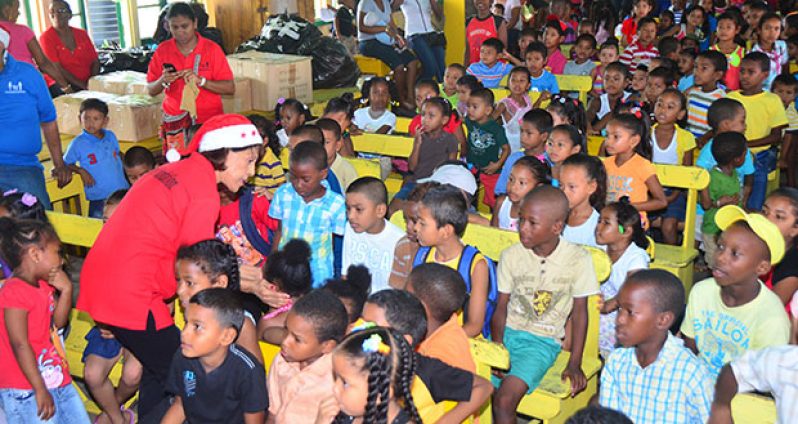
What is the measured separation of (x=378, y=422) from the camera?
280 centimetres

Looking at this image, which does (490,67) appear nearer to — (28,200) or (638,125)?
(638,125)

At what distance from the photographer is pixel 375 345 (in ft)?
9.02

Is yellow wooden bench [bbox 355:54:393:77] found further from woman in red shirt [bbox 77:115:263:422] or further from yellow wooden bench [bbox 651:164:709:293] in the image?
woman in red shirt [bbox 77:115:263:422]

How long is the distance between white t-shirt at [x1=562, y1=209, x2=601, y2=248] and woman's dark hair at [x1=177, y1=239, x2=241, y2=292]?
1.94m

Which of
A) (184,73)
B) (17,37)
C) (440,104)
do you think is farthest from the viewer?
(17,37)

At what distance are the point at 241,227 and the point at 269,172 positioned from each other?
94cm

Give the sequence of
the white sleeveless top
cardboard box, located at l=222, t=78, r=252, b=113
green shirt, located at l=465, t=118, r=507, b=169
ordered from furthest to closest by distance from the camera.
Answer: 1. cardboard box, located at l=222, t=78, r=252, b=113
2. green shirt, located at l=465, t=118, r=507, b=169
3. the white sleeveless top

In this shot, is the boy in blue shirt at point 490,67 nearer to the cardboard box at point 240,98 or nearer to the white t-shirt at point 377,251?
the cardboard box at point 240,98

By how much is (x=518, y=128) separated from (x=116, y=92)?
3.71 metres

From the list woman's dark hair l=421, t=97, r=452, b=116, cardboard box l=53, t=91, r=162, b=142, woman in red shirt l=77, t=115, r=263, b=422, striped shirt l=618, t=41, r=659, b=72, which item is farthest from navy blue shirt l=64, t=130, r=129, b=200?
striped shirt l=618, t=41, r=659, b=72

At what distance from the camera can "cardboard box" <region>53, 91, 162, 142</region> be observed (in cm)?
772

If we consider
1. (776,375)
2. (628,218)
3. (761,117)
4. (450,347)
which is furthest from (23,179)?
(761,117)

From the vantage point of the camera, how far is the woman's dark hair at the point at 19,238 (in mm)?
3744

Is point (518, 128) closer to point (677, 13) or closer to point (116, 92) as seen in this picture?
point (116, 92)
